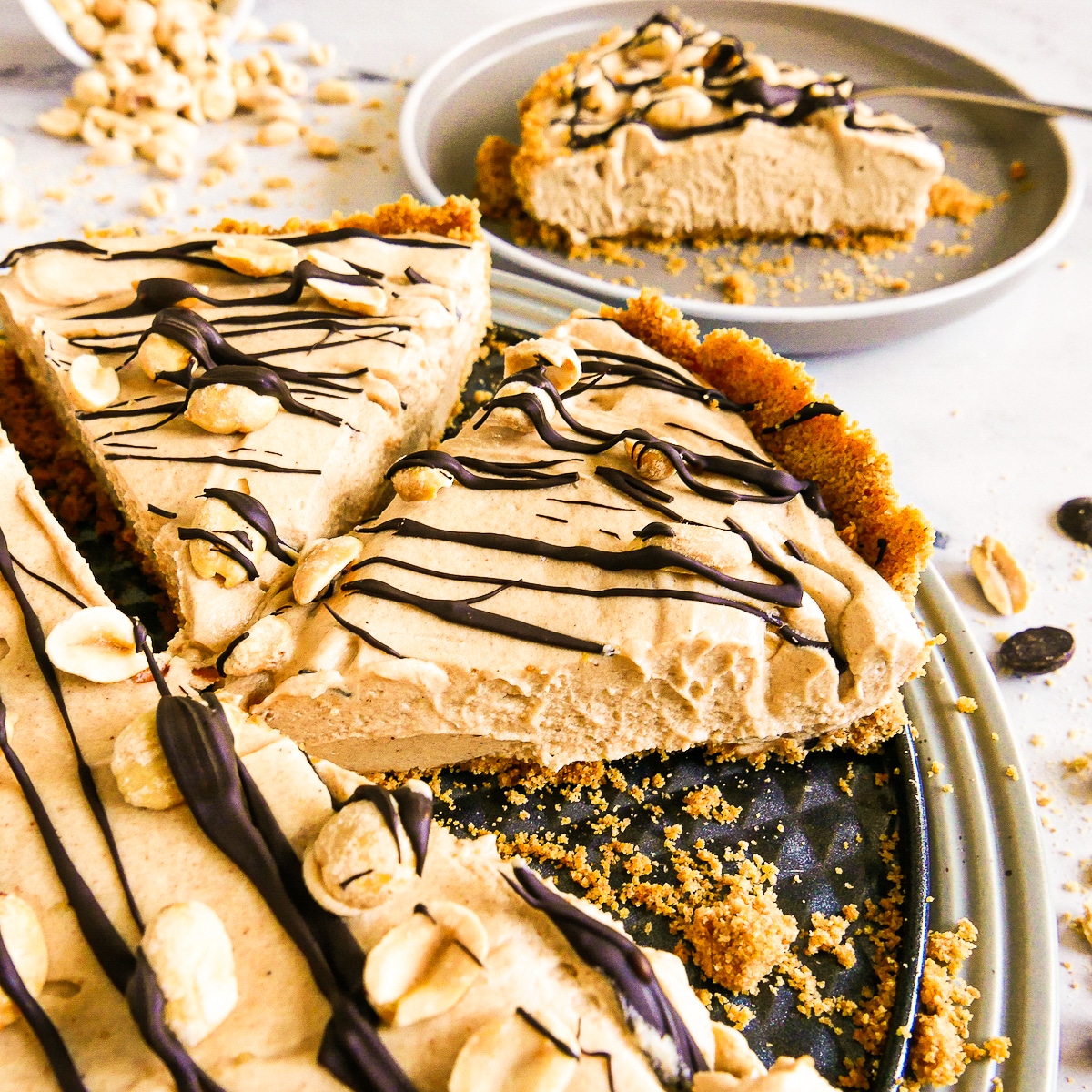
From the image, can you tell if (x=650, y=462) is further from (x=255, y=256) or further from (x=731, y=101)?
(x=731, y=101)

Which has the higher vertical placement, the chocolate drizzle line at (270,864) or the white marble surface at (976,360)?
the white marble surface at (976,360)

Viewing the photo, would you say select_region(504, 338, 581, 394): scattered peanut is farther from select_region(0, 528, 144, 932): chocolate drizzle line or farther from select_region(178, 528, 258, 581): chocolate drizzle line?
select_region(0, 528, 144, 932): chocolate drizzle line

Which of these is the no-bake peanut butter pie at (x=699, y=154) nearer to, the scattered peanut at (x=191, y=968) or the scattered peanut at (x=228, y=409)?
the scattered peanut at (x=228, y=409)

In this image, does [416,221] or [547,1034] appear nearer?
[547,1034]

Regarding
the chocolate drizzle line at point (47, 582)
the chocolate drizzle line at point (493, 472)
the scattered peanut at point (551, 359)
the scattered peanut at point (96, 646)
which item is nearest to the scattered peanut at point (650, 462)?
the chocolate drizzle line at point (493, 472)

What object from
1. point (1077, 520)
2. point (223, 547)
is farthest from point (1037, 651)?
point (223, 547)

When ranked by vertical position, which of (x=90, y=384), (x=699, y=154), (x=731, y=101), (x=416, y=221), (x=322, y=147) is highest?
(x=731, y=101)

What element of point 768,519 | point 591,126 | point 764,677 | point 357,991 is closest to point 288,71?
point 591,126

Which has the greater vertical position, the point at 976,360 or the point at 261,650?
the point at 976,360
